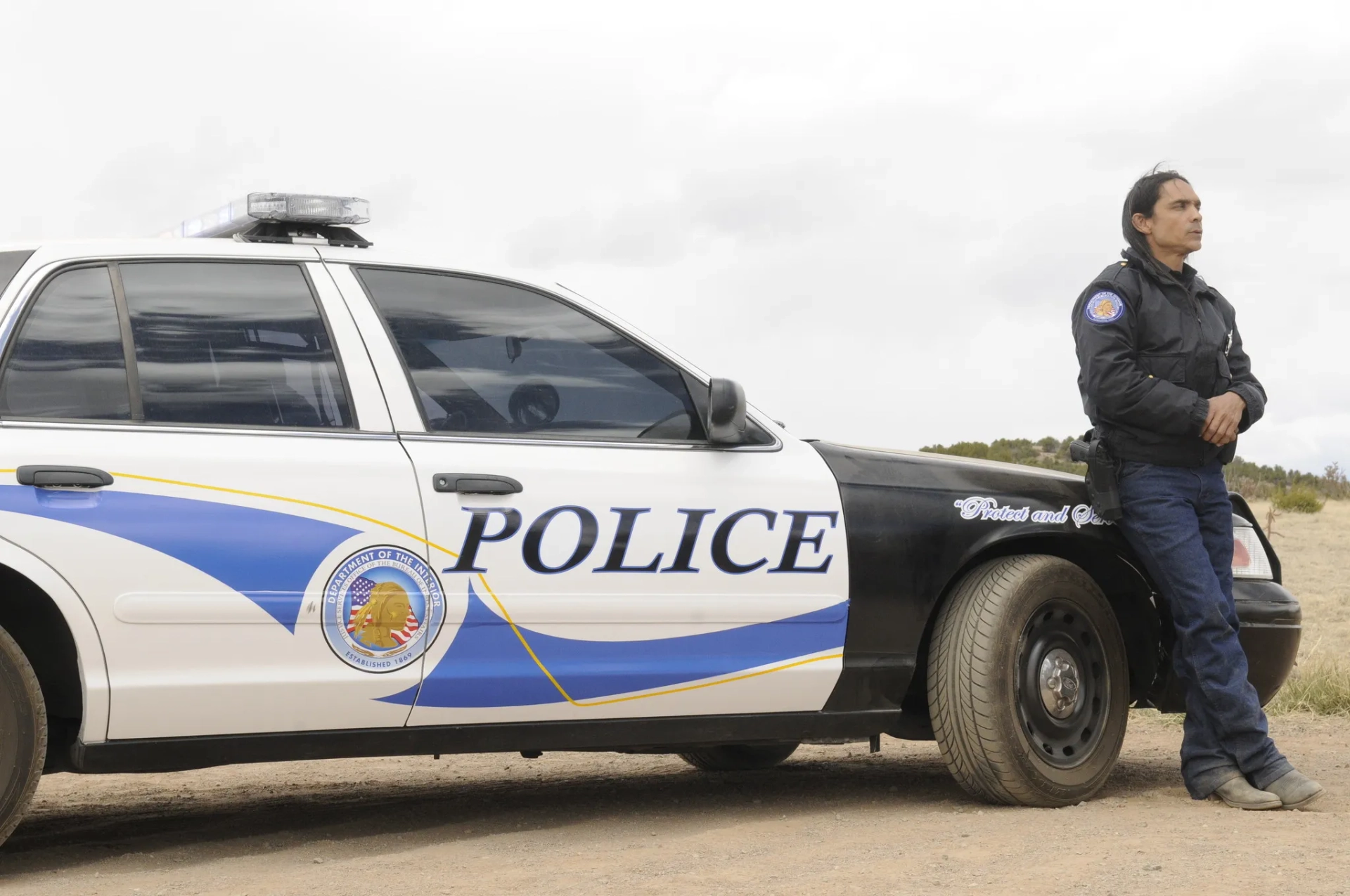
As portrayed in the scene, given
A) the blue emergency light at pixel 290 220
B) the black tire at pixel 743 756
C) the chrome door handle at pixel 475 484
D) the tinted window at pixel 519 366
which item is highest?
the blue emergency light at pixel 290 220

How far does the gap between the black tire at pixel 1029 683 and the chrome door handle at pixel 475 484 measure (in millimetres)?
1561

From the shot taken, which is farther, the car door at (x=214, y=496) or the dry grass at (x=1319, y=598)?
the dry grass at (x=1319, y=598)

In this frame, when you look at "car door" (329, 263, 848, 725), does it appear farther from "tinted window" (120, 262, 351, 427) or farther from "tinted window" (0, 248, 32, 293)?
"tinted window" (0, 248, 32, 293)

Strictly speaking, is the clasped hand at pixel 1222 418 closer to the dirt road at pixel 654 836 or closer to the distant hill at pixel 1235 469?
the dirt road at pixel 654 836

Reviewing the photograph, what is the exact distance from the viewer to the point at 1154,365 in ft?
17.6

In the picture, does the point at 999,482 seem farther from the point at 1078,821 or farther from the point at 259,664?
the point at 259,664

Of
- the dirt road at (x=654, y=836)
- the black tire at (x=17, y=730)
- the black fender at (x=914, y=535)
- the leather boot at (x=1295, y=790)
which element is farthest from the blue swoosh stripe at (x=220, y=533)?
the leather boot at (x=1295, y=790)

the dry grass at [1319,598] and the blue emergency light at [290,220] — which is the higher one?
the blue emergency light at [290,220]

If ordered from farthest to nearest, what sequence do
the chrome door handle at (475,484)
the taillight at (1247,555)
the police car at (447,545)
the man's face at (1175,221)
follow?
1. the taillight at (1247,555)
2. the man's face at (1175,221)
3. the chrome door handle at (475,484)
4. the police car at (447,545)

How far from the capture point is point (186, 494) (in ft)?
13.3

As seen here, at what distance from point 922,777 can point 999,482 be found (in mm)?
1426

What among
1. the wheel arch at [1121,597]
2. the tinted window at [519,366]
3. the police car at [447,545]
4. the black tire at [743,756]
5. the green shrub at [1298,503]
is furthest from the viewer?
the green shrub at [1298,503]

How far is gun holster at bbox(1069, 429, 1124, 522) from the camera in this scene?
17.5 feet

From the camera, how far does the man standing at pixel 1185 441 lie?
17.1 feet
